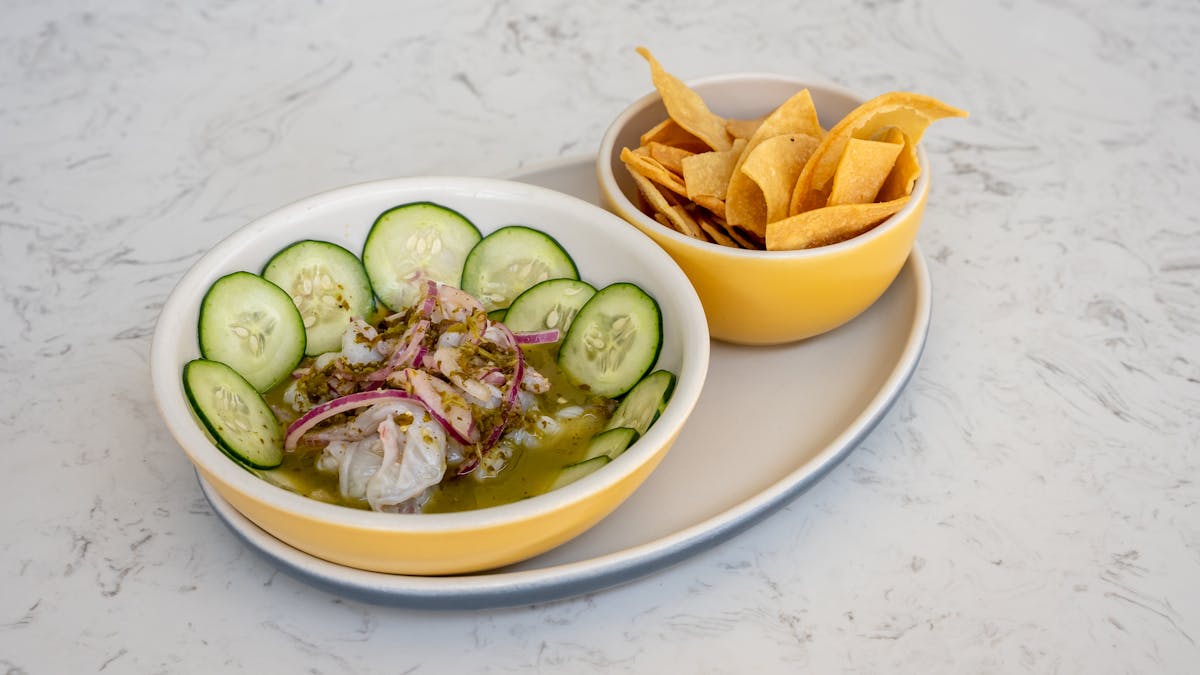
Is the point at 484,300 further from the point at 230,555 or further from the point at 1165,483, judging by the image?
the point at 1165,483

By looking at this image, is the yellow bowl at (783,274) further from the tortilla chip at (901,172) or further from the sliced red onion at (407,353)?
the sliced red onion at (407,353)

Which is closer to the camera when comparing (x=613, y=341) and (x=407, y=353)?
(x=407, y=353)

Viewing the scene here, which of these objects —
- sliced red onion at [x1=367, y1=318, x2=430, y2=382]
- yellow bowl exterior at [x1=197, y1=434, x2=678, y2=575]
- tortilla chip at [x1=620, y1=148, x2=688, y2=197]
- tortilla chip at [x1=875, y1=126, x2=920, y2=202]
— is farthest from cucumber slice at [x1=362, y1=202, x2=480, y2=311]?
tortilla chip at [x1=875, y1=126, x2=920, y2=202]

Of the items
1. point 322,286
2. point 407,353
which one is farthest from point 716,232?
point 322,286

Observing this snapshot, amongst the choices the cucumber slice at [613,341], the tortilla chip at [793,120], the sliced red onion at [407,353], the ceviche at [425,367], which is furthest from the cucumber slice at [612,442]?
the tortilla chip at [793,120]

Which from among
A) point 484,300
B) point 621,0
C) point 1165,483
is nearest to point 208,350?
point 484,300

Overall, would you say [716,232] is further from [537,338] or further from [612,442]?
[612,442]
